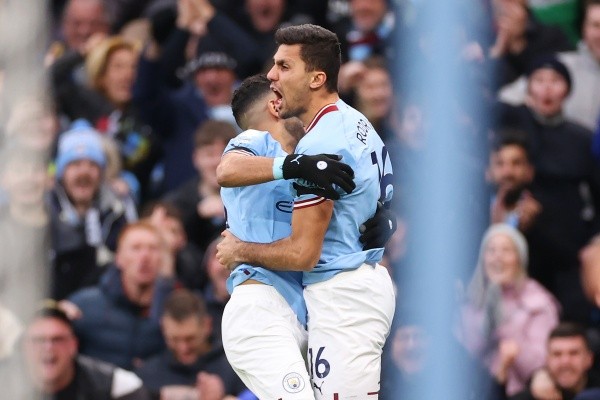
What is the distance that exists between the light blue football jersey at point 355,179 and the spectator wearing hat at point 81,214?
12.1ft

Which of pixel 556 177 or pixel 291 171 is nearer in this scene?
pixel 291 171

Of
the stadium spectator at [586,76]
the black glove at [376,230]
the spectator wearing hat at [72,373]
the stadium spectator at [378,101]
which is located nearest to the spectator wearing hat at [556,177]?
the stadium spectator at [586,76]

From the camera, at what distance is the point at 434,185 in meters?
4.97

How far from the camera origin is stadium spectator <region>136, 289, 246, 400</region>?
8359 millimetres

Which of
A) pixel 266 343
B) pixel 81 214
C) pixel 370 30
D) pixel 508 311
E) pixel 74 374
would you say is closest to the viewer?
pixel 266 343

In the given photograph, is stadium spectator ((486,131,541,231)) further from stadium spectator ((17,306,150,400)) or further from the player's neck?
the player's neck

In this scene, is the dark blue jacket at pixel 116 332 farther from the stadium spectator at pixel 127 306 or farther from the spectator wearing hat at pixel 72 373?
the spectator wearing hat at pixel 72 373

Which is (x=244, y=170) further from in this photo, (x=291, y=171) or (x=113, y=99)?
(x=113, y=99)

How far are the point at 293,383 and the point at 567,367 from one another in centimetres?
306

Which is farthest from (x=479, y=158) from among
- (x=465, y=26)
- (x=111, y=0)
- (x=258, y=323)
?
(x=111, y=0)

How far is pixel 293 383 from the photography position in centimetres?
544

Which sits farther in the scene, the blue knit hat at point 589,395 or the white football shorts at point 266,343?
the blue knit hat at point 589,395

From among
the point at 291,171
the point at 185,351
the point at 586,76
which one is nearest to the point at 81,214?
the point at 185,351

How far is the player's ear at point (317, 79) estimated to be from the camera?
18.3ft
